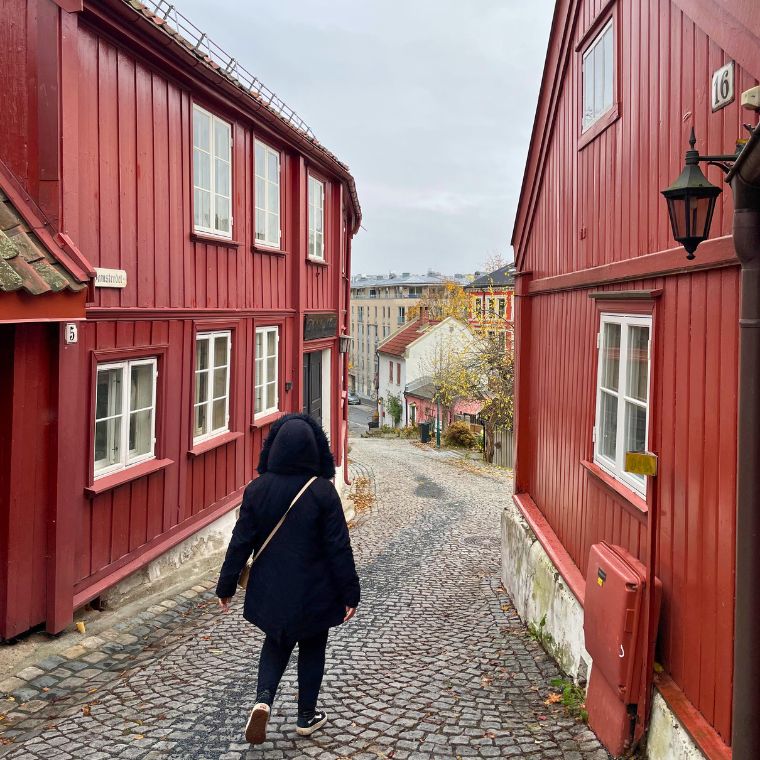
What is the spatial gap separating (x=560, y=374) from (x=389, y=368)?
47493mm

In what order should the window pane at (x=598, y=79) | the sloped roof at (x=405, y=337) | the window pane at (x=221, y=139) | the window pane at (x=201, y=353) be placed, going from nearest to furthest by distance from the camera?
the window pane at (x=598, y=79), the window pane at (x=201, y=353), the window pane at (x=221, y=139), the sloped roof at (x=405, y=337)

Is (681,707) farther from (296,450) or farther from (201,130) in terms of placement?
(201,130)

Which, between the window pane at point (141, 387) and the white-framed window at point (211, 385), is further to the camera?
the white-framed window at point (211, 385)

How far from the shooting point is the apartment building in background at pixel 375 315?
85812 mm

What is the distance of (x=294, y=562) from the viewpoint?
3969mm

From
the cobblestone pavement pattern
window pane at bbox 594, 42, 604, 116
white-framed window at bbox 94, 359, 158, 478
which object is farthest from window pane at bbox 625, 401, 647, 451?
white-framed window at bbox 94, 359, 158, 478

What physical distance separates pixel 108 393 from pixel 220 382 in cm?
243

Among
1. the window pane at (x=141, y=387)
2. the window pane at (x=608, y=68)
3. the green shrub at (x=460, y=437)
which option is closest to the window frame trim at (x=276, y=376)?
the window pane at (x=141, y=387)

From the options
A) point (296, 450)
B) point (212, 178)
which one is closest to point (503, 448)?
point (212, 178)

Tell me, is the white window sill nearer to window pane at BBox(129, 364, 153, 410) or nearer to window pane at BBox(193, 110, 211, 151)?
window pane at BBox(129, 364, 153, 410)

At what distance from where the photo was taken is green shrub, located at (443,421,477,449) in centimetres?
3139

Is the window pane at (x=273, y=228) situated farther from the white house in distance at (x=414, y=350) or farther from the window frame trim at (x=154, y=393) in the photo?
the white house in distance at (x=414, y=350)

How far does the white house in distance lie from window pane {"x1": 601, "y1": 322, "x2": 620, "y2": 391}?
3827 centimetres

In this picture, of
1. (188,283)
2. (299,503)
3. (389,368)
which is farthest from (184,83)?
(389,368)
